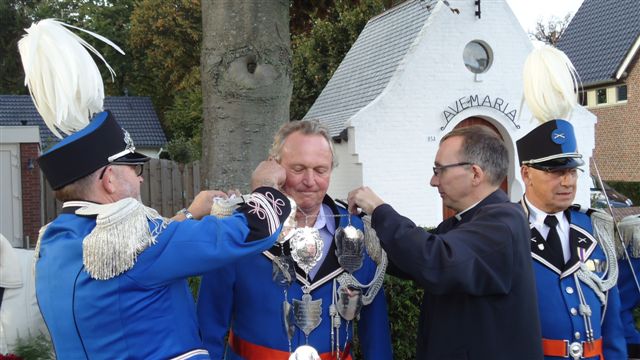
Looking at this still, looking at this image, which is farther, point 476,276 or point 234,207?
point 234,207

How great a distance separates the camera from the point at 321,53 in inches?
838

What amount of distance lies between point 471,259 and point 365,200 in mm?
536

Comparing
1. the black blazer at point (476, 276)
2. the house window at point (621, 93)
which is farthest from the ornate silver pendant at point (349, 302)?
the house window at point (621, 93)

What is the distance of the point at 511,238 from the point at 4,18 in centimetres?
3926

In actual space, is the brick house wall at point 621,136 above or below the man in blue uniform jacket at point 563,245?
above

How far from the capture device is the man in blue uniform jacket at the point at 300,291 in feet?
9.09

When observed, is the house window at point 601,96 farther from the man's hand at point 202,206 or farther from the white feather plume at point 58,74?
the white feather plume at point 58,74

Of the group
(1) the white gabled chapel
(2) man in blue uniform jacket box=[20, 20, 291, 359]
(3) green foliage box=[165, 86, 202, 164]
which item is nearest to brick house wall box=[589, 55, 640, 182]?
(1) the white gabled chapel

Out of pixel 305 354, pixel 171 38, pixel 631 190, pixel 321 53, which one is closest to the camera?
pixel 305 354

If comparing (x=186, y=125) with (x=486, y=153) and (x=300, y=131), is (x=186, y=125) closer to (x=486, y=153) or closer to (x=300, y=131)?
(x=300, y=131)

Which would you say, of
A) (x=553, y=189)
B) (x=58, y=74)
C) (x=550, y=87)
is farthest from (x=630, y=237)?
(x=58, y=74)

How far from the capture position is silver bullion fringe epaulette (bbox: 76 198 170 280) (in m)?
2.15

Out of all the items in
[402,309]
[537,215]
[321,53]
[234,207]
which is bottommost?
[402,309]

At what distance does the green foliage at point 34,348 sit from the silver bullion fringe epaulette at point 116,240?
3.61ft
